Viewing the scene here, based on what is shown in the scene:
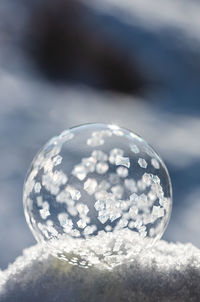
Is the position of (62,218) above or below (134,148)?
below

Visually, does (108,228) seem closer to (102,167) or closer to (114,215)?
(114,215)

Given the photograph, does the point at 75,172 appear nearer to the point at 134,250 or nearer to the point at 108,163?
the point at 108,163

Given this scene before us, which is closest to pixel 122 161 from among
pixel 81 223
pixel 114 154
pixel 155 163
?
pixel 114 154

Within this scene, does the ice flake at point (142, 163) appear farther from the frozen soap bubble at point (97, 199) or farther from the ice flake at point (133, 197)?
the ice flake at point (133, 197)

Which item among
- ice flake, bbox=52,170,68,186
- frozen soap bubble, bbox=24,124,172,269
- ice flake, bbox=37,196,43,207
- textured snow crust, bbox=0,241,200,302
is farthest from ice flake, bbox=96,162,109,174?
textured snow crust, bbox=0,241,200,302

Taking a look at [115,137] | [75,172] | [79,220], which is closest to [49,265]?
[79,220]

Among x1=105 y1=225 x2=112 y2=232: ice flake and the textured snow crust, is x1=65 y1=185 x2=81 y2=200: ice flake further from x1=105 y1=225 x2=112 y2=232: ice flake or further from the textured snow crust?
the textured snow crust

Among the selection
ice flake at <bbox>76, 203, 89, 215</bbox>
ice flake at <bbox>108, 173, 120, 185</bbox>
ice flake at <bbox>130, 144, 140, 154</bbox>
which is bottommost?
ice flake at <bbox>76, 203, 89, 215</bbox>
